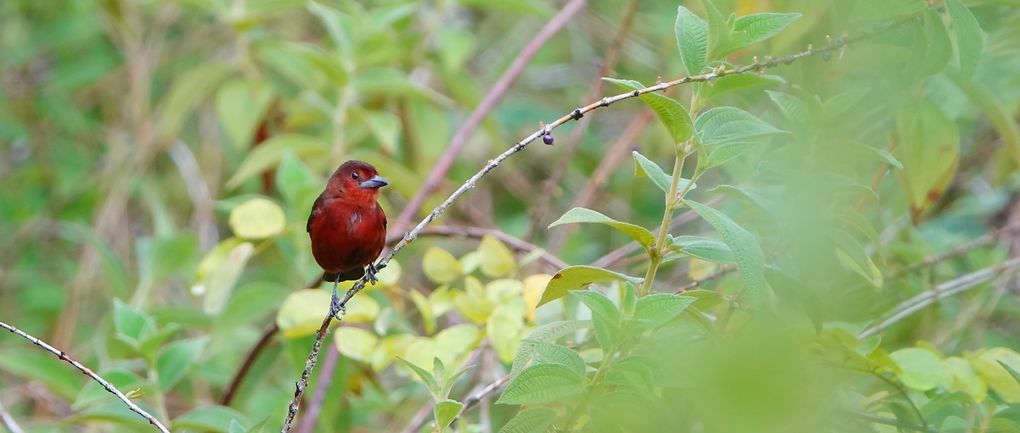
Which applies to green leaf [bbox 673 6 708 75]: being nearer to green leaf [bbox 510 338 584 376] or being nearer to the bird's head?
green leaf [bbox 510 338 584 376]

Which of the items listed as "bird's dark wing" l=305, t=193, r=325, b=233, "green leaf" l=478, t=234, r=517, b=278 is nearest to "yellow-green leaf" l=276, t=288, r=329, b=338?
"bird's dark wing" l=305, t=193, r=325, b=233

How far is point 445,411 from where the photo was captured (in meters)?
2.01

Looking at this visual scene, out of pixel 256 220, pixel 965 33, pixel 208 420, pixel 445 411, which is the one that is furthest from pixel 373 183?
pixel 965 33

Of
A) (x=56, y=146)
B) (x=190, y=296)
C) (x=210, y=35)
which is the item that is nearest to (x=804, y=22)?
(x=190, y=296)

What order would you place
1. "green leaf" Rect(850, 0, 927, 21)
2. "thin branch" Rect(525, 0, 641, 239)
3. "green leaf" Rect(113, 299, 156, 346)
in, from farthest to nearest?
"thin branch" Rect(525, 0, 641, 239) < "green leaf" Rect(113, 299, 156, 346) < "green leaf" Rect(850, 0, 927, 21)

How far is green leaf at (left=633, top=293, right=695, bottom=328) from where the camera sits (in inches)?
75.8

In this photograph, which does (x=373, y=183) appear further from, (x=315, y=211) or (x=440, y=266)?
(x=440, y=266)

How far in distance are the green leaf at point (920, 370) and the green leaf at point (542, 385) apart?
33.5 inches

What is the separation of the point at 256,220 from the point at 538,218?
1231mm

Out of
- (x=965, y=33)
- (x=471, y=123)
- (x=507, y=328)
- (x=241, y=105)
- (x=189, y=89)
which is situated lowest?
(x=965, y=33)

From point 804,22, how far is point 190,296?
10.2 feet

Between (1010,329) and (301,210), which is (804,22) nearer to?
(301,210)

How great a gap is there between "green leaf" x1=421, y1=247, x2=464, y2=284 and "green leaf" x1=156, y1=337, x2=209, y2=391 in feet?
2.15

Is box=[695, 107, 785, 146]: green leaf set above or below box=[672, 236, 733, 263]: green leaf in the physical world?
above
